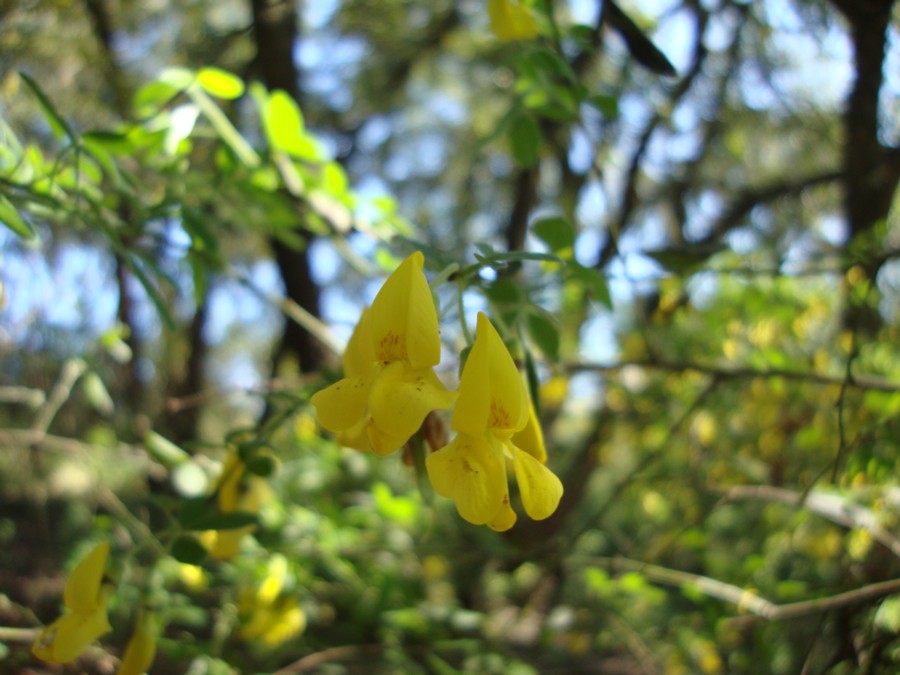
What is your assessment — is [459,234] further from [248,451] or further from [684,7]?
[248,451]

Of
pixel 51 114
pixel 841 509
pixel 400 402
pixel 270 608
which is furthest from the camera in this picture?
pixel 270 608

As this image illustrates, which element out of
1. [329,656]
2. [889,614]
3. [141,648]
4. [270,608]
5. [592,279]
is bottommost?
[329,656]

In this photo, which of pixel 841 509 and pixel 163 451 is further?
pixel 841 509

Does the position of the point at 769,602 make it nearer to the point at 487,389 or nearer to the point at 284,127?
the point at 487,389

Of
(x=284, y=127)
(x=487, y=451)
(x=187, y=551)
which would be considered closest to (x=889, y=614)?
(x=487, y=451)

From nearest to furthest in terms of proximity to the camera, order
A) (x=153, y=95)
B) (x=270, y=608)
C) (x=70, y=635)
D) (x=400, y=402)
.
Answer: (x=400, y=402)
(x=70, y=635)
(x=153, y=95)
(x=270, y=608)

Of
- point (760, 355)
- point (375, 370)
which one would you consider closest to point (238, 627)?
point (375, 370)

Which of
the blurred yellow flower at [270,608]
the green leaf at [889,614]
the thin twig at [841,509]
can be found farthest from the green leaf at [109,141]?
the green leaf at [889,614]

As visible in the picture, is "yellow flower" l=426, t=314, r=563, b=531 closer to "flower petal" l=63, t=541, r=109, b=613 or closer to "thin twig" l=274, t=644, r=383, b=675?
"flower petal" l=63, t=541, r=109, b=613

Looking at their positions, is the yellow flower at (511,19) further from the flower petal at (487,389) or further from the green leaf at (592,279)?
the flower petal at (487,389)
